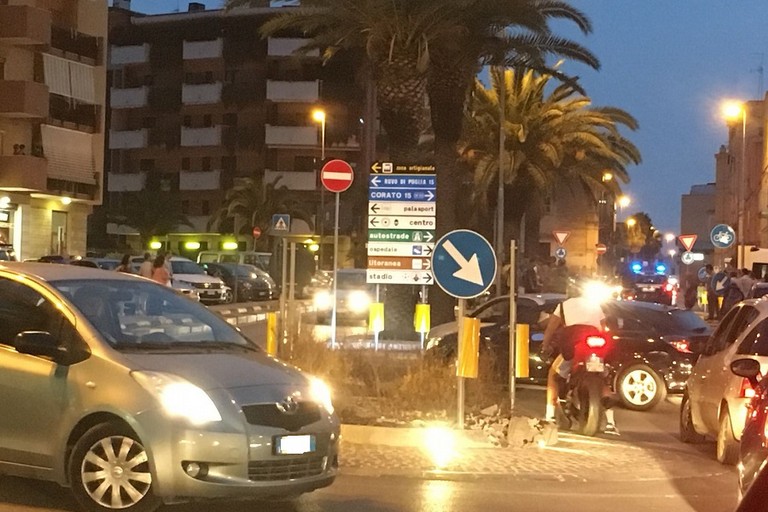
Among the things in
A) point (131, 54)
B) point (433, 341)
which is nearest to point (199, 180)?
point (131, 54)

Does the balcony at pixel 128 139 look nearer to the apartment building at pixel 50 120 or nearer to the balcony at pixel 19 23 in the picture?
the apartment building at pixel 50 120

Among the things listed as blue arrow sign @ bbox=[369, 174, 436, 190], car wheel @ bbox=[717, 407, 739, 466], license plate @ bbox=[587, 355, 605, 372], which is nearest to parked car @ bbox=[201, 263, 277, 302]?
blue arrow sign @ bbox=[369, 174, 436, 190]

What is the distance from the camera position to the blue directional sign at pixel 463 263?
12.8 m

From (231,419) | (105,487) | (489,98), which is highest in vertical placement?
(489,98)

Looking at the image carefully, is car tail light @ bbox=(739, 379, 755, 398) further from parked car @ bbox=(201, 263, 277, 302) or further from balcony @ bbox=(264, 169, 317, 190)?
balcony @ bbox=(264, 169, 317, 190)

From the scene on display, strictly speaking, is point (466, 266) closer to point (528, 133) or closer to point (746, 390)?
point (746, 390)

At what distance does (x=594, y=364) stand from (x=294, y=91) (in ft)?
196

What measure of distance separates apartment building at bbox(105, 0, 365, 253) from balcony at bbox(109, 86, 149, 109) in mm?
65

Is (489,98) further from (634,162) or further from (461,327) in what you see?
(461,327)

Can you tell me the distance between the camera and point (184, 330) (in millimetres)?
8984

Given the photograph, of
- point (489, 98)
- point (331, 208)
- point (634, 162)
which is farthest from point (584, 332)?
point (331, 208)

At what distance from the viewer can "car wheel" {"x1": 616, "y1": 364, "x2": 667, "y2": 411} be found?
16859 millimetres

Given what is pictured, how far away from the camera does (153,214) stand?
236 ft

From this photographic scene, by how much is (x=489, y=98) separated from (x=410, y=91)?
16874mm
